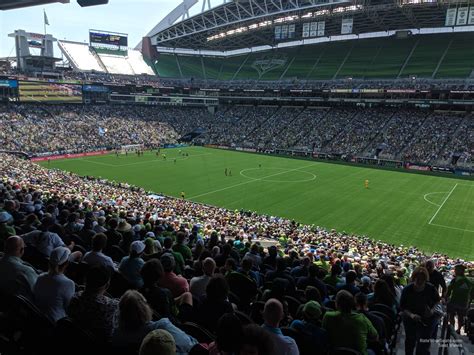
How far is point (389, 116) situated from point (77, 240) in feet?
216

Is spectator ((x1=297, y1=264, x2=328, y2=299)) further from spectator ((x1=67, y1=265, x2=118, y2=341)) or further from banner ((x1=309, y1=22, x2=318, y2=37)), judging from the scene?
banner ((x1=309, y1=22, x2=318, y2=37))

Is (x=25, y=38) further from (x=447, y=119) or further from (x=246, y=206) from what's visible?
(x=447, y=119)

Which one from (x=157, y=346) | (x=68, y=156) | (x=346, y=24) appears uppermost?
(x=346, y=24)

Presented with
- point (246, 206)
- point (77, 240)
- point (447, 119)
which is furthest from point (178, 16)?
point (77, 240)

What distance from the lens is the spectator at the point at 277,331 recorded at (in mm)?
4148

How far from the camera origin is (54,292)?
17.2 ft

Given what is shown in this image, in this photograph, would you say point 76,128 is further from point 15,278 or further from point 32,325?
point 32,325

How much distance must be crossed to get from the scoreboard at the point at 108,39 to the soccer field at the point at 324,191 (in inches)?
1834

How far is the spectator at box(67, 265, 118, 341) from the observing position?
15.2 feet

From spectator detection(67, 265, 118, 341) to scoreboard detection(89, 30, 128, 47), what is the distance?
3919 inches

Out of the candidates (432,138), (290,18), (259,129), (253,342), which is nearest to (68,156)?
(259,129)

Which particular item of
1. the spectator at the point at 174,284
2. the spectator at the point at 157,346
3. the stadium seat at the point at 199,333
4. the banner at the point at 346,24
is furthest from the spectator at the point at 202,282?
the banner at the point at 346,24

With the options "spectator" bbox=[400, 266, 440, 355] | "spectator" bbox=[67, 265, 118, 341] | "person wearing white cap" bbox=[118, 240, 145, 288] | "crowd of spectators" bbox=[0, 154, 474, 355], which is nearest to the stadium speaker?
"crowd of spectators" bbox=[0, 154, 474, 355]

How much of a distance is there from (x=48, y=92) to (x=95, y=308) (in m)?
77.3
